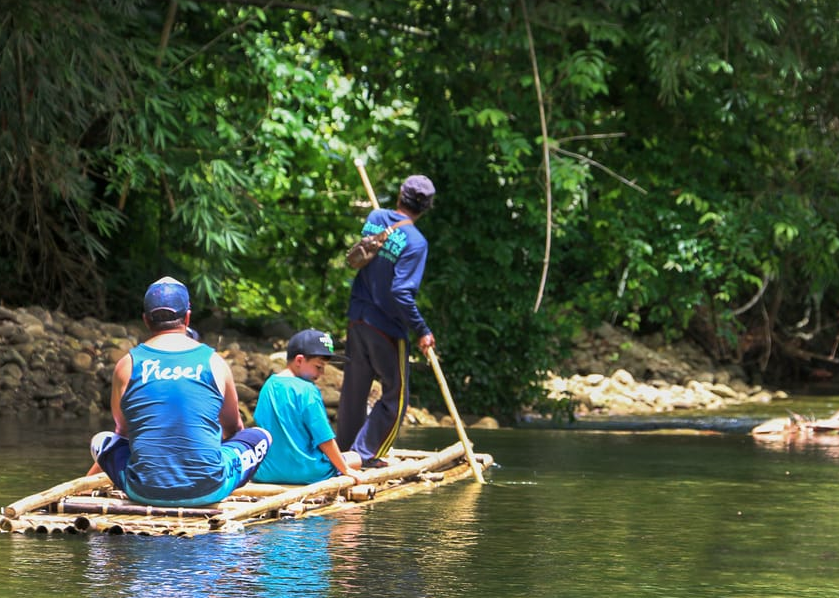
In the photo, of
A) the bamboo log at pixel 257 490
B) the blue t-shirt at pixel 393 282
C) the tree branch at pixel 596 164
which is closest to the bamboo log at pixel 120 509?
the bamboo log at pixel 257 490

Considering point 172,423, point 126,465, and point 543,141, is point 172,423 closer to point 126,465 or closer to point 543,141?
point 126,465

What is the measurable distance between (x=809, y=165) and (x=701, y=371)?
19.0 feet

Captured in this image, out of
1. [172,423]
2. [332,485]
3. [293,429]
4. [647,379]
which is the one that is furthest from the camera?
[647,379]

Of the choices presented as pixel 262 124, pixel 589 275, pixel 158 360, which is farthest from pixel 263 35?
pixel 158 360

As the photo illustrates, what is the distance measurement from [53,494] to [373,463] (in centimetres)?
276

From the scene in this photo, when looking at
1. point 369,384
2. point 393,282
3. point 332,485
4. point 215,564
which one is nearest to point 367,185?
point 393,282

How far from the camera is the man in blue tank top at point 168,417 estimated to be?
7742mm

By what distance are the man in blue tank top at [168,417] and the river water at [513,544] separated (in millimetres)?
373

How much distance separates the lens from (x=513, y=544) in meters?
Result: 7.77

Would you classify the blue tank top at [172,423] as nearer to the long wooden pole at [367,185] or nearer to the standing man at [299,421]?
the standing man at [299,421]

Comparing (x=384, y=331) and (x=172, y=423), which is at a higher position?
(x=384, y=331)

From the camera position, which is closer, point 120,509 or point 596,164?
point 120,509

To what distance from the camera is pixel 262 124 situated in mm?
17891

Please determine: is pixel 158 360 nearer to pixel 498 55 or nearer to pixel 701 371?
pixel 498 55
